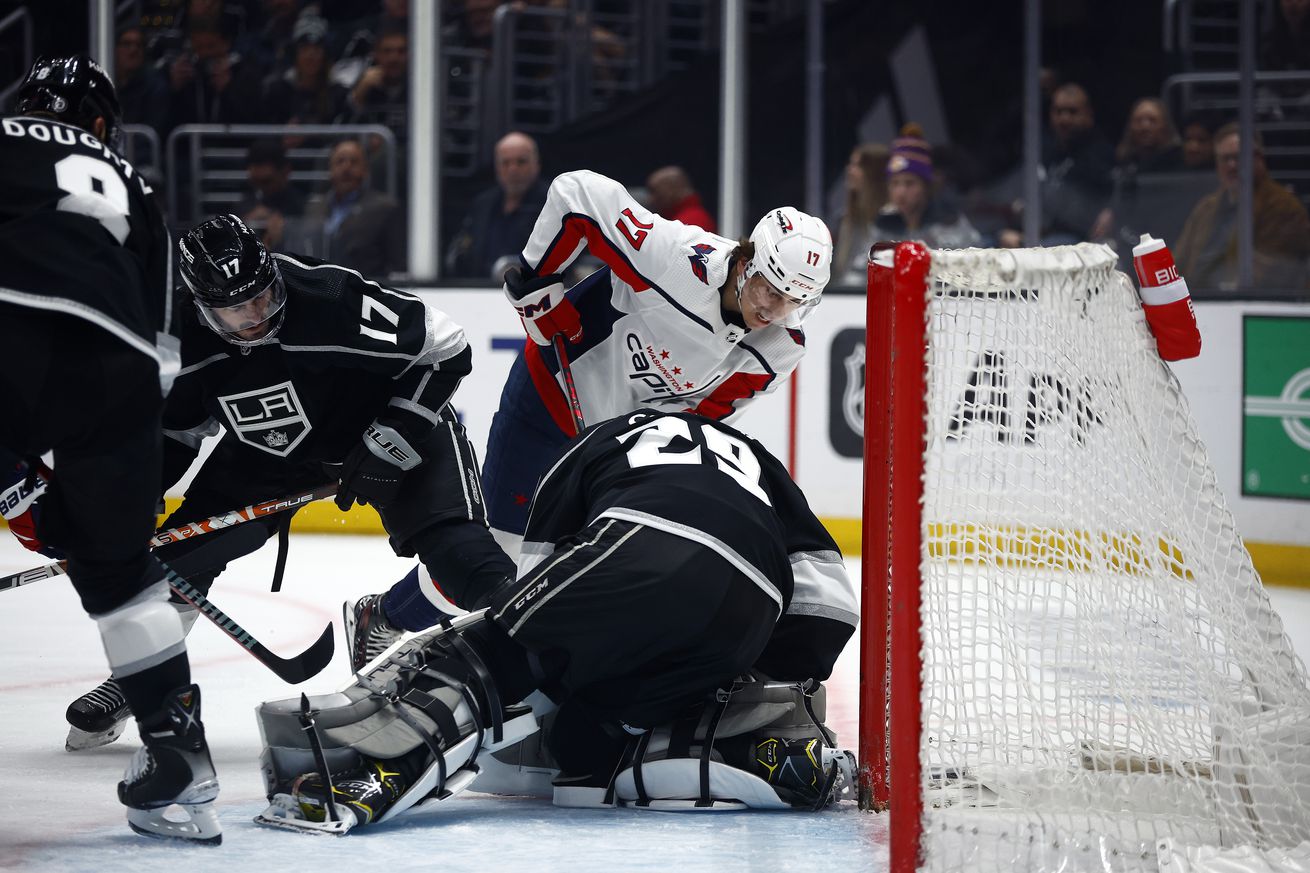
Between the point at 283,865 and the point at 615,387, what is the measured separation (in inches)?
59.8

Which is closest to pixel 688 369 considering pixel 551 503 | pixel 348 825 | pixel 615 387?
pixel 615 387

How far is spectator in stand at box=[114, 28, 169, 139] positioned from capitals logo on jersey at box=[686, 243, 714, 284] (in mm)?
3713

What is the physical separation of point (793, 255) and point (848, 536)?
2.52m

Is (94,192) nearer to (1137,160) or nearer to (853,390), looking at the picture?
(853,390)

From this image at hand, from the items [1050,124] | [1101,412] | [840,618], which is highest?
[1050,124]

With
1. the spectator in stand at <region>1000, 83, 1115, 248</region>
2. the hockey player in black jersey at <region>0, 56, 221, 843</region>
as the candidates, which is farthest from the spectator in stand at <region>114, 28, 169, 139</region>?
the hockey player in black jersey at <region>0, 56, 221, 843</region>

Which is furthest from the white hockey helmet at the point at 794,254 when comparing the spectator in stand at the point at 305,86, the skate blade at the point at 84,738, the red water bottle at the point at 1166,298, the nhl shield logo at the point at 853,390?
the spectator in stand at the point at 305,86

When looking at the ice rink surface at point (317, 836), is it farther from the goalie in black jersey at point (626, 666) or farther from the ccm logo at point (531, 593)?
the ccm logo at point (531, 593)

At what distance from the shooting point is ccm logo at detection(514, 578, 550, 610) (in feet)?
6.66

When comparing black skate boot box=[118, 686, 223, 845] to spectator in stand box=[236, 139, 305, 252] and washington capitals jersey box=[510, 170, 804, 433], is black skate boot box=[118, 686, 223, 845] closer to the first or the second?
washington capitals jersey box=[510, 170, 804, 433]

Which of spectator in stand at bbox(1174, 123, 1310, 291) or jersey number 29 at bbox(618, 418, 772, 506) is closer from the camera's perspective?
jersey number 29 at bbox(618, 418, 772, 506)

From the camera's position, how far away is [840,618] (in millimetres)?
2223

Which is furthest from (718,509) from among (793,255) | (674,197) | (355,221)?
(355,221)

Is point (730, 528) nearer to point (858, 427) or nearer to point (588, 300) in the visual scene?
point (588, 300)
